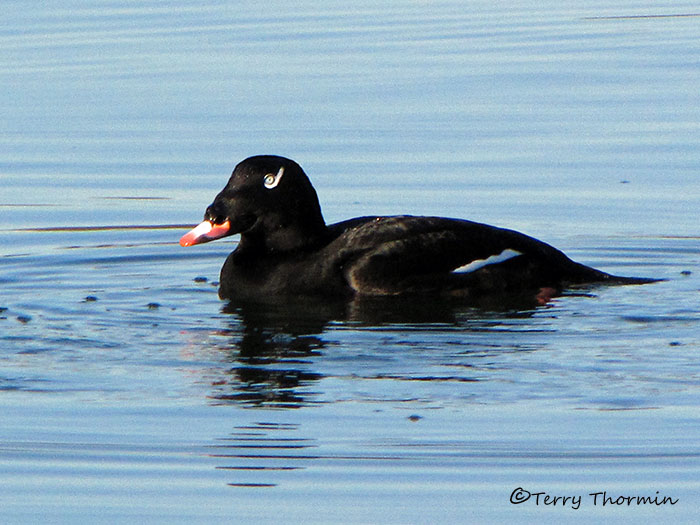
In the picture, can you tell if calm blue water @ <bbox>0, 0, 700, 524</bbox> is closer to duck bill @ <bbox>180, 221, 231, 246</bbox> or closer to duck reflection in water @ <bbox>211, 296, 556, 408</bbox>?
duck reflection in water @ <bbox>211, 296, 556, 408</bbox>

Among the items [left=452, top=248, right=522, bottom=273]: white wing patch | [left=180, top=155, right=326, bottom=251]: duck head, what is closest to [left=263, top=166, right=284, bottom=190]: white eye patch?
[left=180, top=155, right=326, bottom=251]: duck head

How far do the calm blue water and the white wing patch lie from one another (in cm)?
46

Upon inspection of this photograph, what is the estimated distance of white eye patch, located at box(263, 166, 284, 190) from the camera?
9.78m

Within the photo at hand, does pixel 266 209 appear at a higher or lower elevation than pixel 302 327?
higher

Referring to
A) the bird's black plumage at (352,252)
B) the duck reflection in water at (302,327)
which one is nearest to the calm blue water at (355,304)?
the duck reflection in water at (302,327)

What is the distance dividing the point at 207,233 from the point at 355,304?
104 cm

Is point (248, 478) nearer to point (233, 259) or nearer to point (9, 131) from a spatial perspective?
point (233, 259)

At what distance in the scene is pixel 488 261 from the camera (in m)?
9.52

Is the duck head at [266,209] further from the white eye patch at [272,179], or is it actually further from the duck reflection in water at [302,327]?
the duck reflection in water at [302,327]

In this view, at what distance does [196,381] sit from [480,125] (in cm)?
664

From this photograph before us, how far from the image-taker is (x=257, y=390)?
7.38 metres

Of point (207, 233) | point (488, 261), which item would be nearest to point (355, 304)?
point (488, 261)

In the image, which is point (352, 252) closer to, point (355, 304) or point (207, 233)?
point (355, 304)

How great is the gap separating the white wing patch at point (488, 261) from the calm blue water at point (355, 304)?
46 cm
